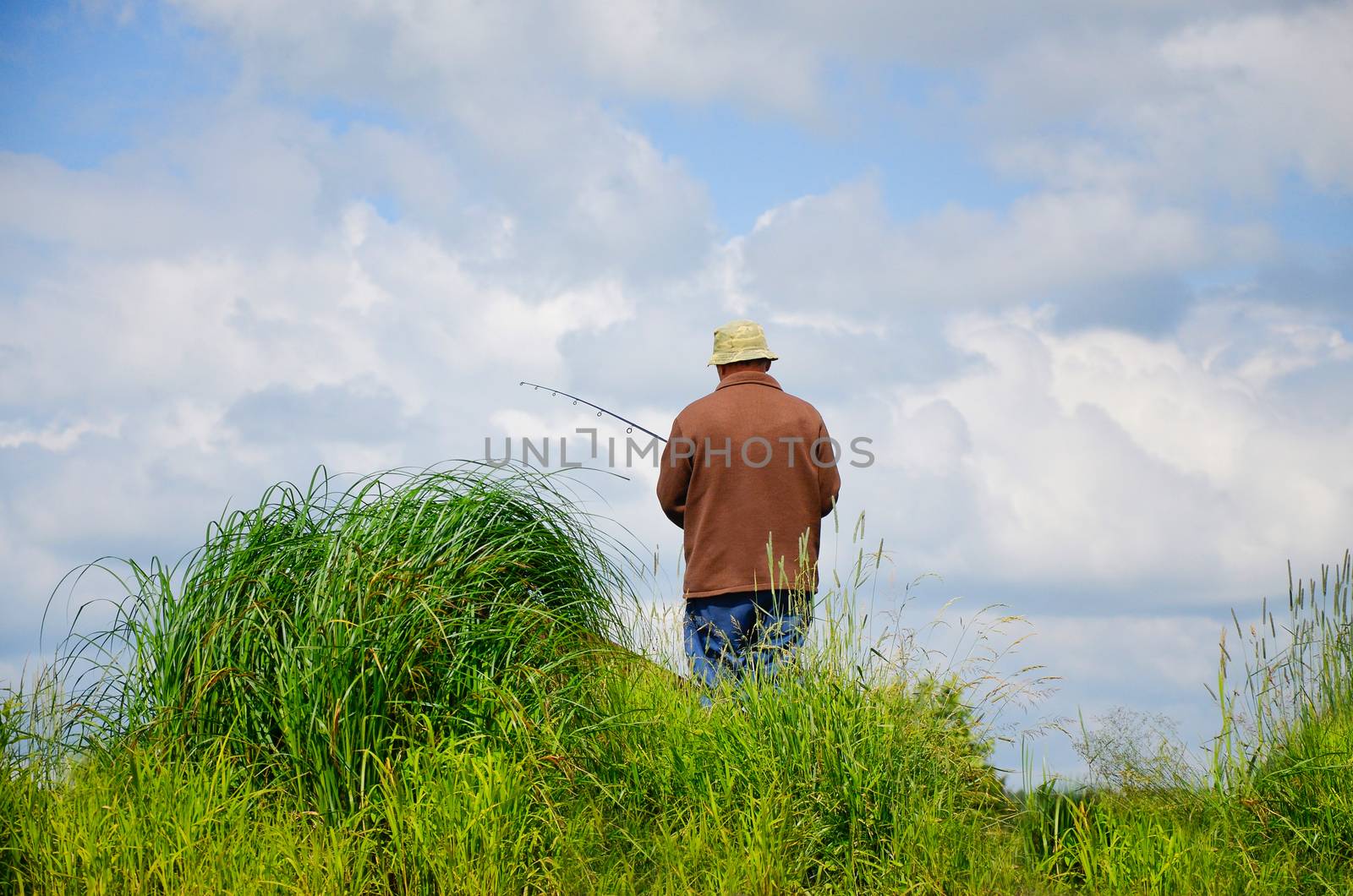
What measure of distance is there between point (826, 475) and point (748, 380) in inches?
26.8

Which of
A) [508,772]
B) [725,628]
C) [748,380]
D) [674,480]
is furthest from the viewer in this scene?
[748,380]

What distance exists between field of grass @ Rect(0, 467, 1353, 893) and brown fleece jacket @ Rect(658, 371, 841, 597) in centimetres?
96

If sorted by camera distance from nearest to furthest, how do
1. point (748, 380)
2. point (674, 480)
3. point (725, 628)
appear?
1. point (725, 628)
2. point (674, 480)
3. point (748, 380)

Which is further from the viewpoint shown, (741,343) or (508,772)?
(741,343)

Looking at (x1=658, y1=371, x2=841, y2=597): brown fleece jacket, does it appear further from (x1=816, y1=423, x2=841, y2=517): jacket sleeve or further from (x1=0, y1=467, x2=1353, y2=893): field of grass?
(x1=0, y1=467, x2=1353, y2=893): field of grass

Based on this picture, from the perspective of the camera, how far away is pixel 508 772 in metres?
3.70

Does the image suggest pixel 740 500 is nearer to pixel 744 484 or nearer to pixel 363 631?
pixel 744 484

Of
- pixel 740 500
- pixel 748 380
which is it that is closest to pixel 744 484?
pixel 740 500

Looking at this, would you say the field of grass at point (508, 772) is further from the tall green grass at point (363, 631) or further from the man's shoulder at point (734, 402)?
the man's shoulder at point (734, 402)

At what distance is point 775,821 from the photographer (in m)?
3.63

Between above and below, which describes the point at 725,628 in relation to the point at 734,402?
below

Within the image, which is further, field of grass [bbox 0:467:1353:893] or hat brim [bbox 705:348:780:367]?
hat brim [bbox 705:348:780:367]

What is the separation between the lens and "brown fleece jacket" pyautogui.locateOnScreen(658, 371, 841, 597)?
557 cm

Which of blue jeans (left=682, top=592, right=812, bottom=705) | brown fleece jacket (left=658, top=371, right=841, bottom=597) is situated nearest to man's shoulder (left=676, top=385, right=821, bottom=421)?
brown fleece jacket (left=658, top=371, right=841, bottom=597)
